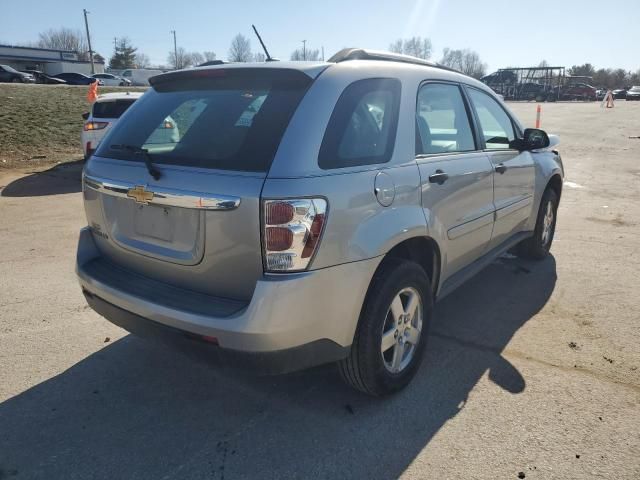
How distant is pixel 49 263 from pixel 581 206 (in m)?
7.32

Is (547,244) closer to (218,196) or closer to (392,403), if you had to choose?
(392,403)

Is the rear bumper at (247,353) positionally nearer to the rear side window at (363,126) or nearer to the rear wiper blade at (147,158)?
the rear wiper blade at (147,158)

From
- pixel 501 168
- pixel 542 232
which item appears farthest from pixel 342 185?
pixel 542 232

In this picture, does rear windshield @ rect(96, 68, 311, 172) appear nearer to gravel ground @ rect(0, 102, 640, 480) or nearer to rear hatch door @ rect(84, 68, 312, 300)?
rear hatch door @ rect(84, 68, 312, 300)

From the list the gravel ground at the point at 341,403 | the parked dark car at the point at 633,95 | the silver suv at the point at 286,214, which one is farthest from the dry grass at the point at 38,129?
the parked dark car at the point at 633,95

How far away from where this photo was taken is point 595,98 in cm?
5603

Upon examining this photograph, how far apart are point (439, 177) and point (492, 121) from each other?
152 cm

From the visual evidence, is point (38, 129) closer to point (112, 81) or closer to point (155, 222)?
point (155, 222)

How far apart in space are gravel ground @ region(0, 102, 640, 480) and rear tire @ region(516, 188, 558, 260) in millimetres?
635

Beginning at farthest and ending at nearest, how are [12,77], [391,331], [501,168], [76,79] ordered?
[76,79] < [12,77] < [501,168] < [391,331]

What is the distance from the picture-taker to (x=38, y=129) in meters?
14.6

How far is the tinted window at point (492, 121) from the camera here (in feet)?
13.1

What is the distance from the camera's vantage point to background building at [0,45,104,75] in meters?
69.0

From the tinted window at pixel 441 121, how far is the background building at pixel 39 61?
3007 inches
